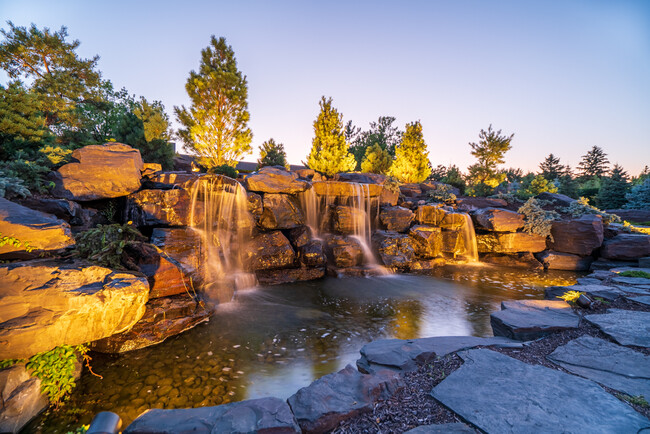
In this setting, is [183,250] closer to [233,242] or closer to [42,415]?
[233,242]

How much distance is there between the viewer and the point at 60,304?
3111 mm

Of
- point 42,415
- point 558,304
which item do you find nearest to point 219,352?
point 42,415

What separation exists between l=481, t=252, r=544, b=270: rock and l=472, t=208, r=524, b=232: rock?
1.23 m

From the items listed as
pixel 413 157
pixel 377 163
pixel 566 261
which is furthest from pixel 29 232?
pixel 377 163

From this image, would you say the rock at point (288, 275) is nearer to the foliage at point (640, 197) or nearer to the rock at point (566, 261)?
the rock at point (566, 261)

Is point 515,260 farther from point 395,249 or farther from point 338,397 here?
point 338,397

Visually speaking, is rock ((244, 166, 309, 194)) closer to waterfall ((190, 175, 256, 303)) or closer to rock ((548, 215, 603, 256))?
waterfall ((190, 175, 256, 303))

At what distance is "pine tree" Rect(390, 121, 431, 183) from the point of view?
2355cm

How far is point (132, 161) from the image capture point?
733 cm

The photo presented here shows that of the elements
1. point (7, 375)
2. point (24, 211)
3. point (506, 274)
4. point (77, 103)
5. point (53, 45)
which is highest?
point (53, 45)

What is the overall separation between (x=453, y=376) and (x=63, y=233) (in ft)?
18.6

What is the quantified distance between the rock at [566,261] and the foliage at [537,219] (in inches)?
37.0

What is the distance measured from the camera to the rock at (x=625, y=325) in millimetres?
2709

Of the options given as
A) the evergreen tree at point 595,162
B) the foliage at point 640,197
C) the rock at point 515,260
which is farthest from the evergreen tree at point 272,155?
the evergreen tree at point 595,162
